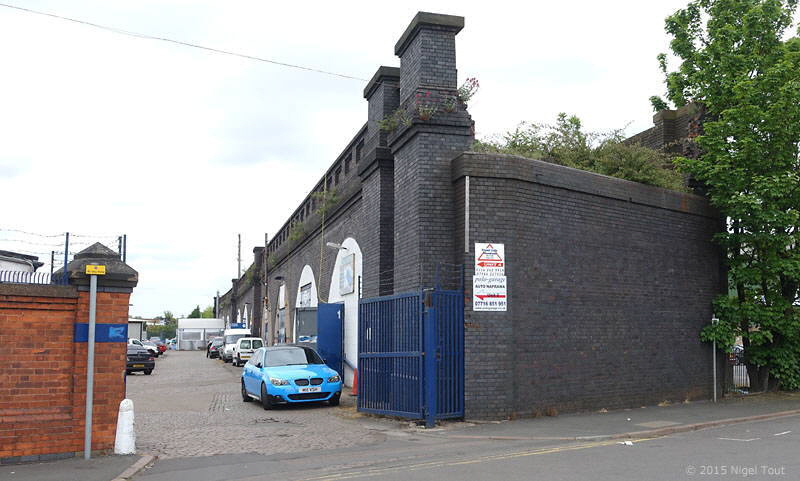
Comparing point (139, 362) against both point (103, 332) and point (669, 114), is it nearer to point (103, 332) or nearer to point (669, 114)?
point (103, 332)

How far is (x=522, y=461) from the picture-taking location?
9.27m

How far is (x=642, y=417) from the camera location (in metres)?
13.6

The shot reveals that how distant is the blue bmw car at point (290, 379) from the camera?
634 inches

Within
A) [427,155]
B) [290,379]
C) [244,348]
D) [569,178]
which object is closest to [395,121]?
[427,155]

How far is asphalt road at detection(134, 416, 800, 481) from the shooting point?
8367mm

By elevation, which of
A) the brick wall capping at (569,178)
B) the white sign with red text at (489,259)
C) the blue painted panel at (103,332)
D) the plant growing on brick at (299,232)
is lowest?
the blue painted panel at (103,332)

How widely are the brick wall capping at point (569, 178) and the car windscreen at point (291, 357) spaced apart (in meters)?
6.16

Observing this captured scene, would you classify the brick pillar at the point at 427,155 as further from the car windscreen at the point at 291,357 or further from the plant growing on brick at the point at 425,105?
the car windscreen at the point at 291,357

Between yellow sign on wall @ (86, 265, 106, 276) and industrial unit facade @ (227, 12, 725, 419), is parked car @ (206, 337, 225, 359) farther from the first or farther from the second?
yellow sign on wall @ (86, 265, 106, 276)

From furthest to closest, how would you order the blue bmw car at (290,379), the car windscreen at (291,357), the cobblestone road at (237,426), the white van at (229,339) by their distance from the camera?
the white van at (229,339), the car windscreen at (291,357), the blue bmw car at (290,379), the cobblestone road at (237,426)

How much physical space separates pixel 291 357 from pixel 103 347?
7650 mm

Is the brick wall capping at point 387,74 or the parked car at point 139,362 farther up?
the brick wall capping at point 387,74

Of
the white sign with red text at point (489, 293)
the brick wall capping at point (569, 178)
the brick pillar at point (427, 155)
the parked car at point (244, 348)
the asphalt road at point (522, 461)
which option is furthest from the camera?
the parked car at point (244, 348)

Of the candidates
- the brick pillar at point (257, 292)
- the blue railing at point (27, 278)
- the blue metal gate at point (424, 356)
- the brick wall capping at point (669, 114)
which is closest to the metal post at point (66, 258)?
the blue railing at point (27, 278)
